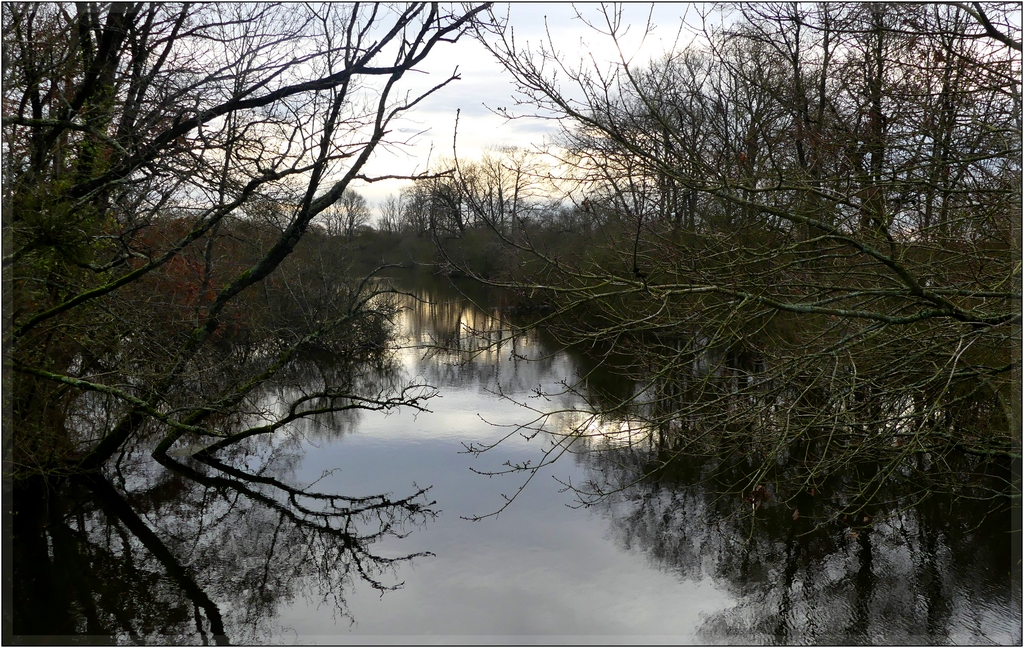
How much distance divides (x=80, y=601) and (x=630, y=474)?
6.49 m

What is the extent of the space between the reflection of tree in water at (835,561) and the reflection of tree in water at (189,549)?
296 cm

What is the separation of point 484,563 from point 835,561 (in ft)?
11.8

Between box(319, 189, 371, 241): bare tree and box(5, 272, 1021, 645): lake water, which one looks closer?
box(5, 272, 1021, 645): lake water

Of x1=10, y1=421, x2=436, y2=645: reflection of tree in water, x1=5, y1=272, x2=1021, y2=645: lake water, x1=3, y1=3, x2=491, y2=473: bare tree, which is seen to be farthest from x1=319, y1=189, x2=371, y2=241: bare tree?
x1=10, y1=421, x2=436, y2=645: reflection of tree in water

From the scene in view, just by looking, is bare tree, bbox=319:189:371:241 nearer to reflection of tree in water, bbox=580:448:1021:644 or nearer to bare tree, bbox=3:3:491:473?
bare tree, bbox=3:3:491:473

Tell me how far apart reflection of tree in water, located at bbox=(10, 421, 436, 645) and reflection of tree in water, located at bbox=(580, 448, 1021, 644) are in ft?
9.71

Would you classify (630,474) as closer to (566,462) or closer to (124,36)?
(566,462)

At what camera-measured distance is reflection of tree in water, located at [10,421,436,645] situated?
6.71 m

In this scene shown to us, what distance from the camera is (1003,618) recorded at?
638 cm

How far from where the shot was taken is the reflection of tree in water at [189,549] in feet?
22.0

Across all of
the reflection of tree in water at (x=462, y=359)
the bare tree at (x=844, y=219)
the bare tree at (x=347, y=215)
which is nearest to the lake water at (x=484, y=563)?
the bare tree at (x=844, y=219)

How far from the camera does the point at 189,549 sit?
8.24 m

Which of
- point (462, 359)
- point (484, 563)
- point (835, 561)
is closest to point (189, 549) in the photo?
point (484, 563)

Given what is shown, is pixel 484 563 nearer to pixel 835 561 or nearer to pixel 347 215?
pixel 835 561
